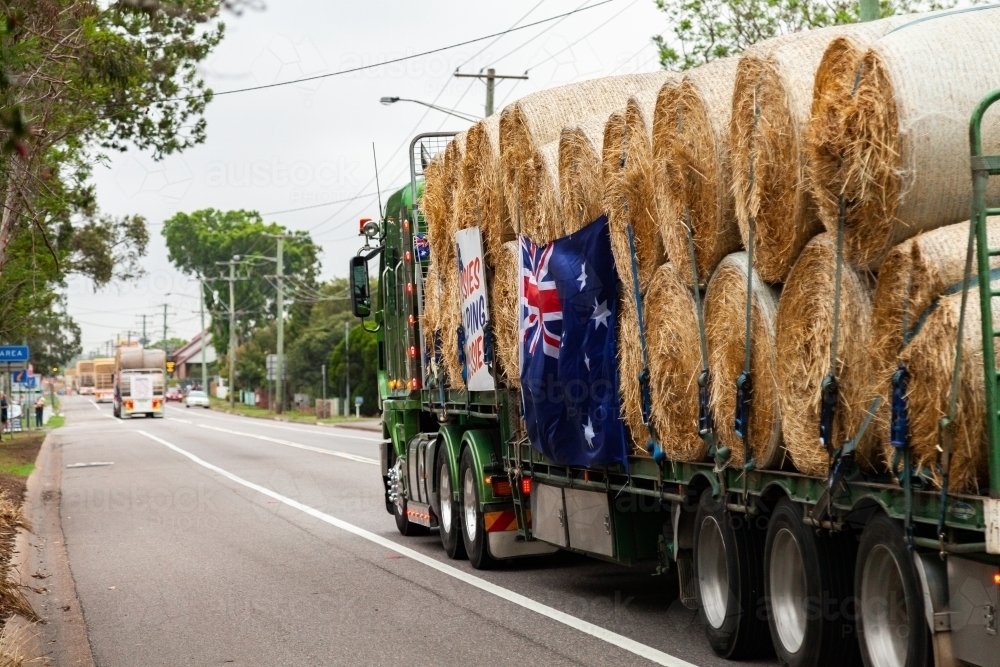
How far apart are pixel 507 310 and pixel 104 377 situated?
9337cm

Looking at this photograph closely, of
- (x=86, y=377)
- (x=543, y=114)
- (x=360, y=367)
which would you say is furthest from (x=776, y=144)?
(x=86, y=377)

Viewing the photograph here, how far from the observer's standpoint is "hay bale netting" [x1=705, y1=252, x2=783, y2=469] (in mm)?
6707

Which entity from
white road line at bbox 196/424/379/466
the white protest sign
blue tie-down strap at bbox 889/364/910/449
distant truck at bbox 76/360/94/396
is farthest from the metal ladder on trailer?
distant truck at bbox 76/360/94/396

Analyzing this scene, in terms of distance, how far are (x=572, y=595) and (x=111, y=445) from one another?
31049 mm

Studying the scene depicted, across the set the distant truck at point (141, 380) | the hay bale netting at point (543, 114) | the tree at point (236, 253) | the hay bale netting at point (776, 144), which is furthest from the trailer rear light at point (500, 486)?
the tree at point (236, 253)

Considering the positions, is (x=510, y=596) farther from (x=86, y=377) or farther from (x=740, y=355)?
(x=86, y=377)

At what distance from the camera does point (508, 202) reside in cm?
1038

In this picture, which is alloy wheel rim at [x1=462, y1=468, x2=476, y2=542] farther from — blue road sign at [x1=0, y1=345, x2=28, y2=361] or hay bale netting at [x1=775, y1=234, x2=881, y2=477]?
blue road sign at [x1=0, y1=345, x2=28, y2=361]

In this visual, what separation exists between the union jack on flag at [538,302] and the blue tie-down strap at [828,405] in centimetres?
353

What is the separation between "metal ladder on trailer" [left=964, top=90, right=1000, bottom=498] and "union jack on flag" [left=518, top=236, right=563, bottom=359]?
4331mm

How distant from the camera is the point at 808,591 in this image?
6.64 m

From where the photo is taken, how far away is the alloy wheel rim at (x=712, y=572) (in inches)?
303

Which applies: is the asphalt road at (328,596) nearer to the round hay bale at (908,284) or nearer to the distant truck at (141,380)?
the round hay bale at (908,284)

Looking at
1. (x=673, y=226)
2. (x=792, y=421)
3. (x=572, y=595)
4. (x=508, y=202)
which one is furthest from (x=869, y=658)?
(x=508, y=202)
